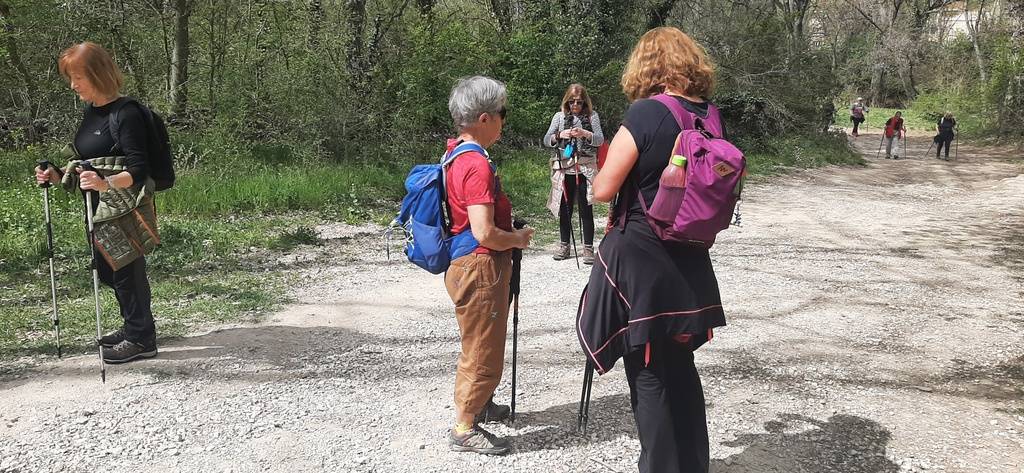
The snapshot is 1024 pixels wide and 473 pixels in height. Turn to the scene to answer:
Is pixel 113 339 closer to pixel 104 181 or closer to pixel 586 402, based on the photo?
pixel 104 181

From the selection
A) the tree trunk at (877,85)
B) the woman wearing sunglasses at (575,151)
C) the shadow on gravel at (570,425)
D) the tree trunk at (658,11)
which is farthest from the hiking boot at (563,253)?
the tree trunk at (877,85)

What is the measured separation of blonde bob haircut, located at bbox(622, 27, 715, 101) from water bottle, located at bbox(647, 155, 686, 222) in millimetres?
345

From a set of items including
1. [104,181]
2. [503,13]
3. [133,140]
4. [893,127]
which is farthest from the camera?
[893,127]

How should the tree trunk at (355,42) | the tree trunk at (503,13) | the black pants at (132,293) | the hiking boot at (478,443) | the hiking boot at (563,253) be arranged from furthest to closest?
the tree trunk at (503,13) < the tree trunk at (355,42) < the hiking boot at (563,253) < the black pants at (132,293) < the hiking boot at (478,443)

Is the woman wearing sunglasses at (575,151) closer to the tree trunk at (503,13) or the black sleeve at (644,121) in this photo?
the black sleeve at (644,121)

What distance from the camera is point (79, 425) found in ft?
11.3

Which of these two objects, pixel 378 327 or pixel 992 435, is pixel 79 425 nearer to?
pixel 378 327

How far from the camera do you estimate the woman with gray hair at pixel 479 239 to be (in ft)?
9.31

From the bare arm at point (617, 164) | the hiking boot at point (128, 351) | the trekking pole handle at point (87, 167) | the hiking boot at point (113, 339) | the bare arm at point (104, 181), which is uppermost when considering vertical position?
the bare arm at point (617, 164)

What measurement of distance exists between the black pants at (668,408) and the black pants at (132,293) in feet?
9.67

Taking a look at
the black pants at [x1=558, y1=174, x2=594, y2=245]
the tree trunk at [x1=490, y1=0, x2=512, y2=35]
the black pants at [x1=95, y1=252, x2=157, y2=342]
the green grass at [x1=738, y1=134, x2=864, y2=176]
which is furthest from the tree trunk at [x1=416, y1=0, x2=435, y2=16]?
the black pants at [x1=95, y1=252, x2=157, y2=342]

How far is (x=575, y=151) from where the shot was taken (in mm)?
6641

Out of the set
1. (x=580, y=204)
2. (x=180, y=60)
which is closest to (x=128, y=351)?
(x=580, y=204)

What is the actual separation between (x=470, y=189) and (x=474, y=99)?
1.24 feet
